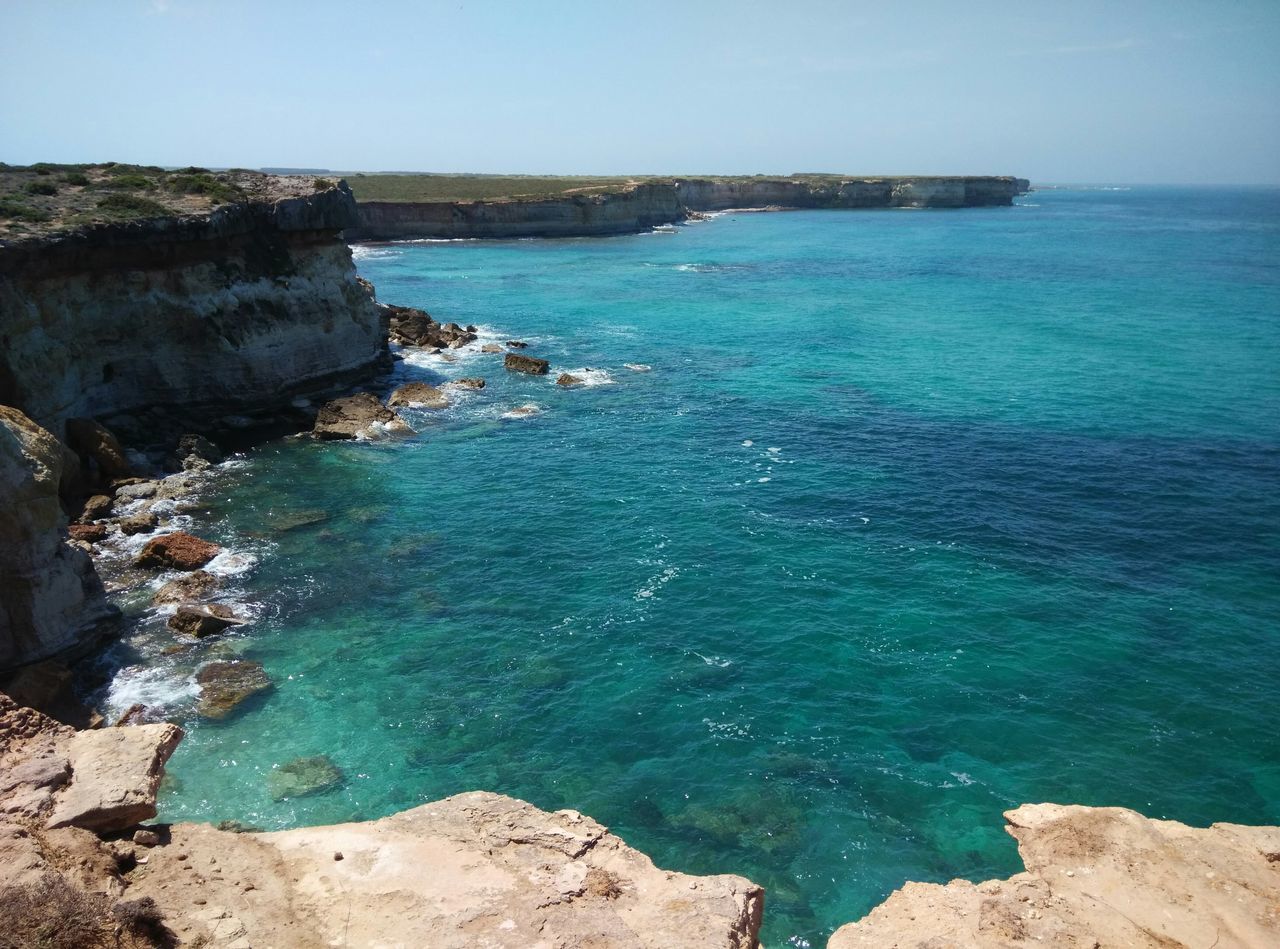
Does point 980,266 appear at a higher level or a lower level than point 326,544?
higher

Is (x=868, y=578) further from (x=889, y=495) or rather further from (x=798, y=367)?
(x=798, y=367)

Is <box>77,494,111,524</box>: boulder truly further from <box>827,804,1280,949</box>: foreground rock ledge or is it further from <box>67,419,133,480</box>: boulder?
<box>827,804,1280,949</box>: foreground rock ledge

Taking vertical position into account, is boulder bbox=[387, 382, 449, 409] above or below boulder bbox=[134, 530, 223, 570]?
above

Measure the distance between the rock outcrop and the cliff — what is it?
29.7ft

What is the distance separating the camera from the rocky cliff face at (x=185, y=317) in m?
34.4

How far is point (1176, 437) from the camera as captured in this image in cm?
4112

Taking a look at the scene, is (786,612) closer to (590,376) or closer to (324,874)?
(324,874)

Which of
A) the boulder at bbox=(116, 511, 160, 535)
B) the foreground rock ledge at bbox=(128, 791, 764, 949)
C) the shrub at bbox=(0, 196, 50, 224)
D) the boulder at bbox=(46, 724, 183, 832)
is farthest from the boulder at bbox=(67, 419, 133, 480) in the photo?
the foreground rock ledge at bbox=(128, 791, 764, 949)

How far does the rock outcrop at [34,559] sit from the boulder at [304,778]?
881 centimetres

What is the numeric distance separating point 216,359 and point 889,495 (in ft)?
116

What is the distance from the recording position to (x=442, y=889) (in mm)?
12742

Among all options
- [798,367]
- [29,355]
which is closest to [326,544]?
[29,355]

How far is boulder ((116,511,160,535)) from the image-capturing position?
1270 inches

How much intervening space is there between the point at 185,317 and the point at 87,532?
14.3 m
